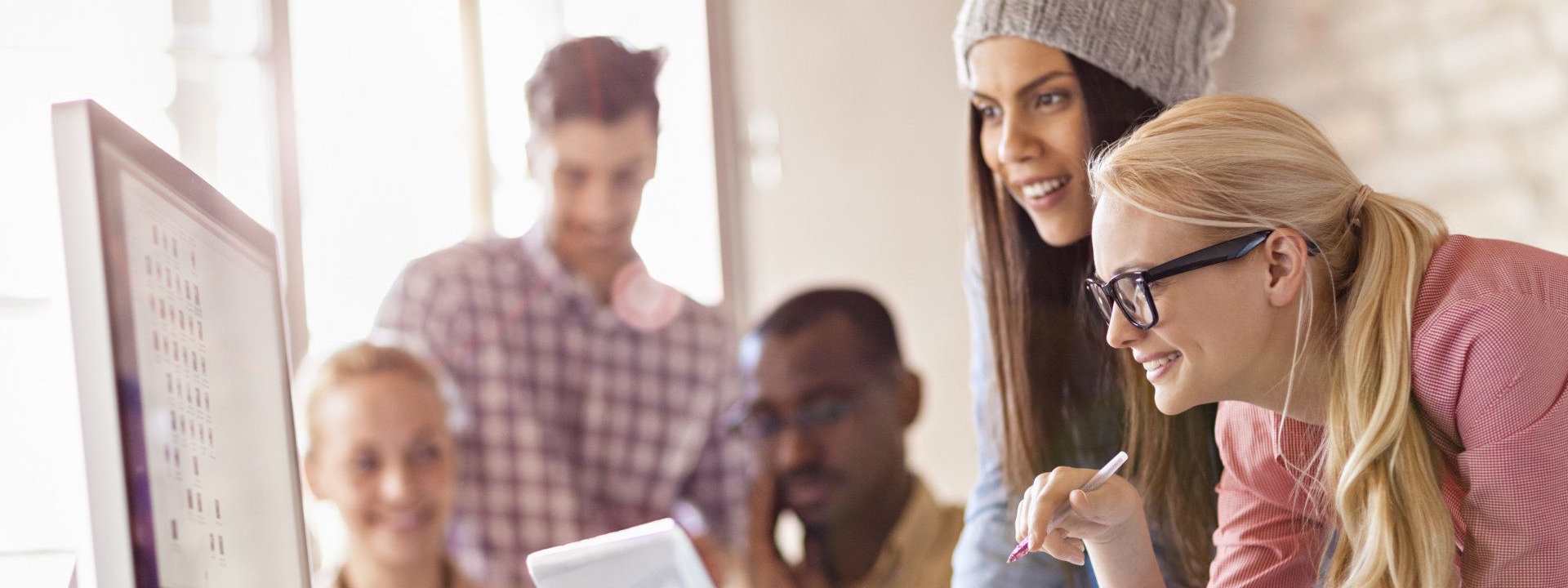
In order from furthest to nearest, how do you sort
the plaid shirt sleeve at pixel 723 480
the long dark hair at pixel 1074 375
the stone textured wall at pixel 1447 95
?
1. the plaid shirt sleeve at pixel 723 480
2. the stone textured wall at pixel 1447 95
3. the long dark hair at pixel 1074 375

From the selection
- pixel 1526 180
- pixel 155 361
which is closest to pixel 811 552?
pixel 1526 180

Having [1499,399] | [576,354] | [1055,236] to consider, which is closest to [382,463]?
[576,354]

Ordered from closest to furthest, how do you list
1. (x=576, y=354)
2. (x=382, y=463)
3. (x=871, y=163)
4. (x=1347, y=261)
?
(x=1347, y=261) → (x=382, y=463) → (x=576, y=354) → (x=871, y=163)

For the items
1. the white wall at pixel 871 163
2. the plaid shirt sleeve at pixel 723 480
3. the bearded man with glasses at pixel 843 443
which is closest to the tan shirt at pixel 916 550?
the bearded man with glasses at pixel 843 443

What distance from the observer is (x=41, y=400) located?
1359mm

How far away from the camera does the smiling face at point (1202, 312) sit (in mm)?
772

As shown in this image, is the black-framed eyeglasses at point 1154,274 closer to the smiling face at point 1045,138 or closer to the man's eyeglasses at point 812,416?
the smiling face at point 1045,138

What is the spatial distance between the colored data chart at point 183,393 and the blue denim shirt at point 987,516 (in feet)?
2.32

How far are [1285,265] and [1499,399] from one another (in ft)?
0.45

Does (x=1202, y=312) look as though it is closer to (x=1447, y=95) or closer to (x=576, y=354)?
(x=1447, y=95)

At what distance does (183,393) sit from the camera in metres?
0.54

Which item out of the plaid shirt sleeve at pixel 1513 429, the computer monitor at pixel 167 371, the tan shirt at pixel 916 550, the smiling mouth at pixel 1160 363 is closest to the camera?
the computer monitor at pixel 167 371

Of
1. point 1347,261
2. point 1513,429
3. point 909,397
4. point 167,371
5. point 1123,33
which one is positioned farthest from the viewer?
point 909,397

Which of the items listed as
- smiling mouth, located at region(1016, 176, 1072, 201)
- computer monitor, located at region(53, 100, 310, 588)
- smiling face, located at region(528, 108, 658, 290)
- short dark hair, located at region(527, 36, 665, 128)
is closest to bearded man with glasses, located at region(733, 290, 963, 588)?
smiling face, located at region(528, 108, 658, 290)
